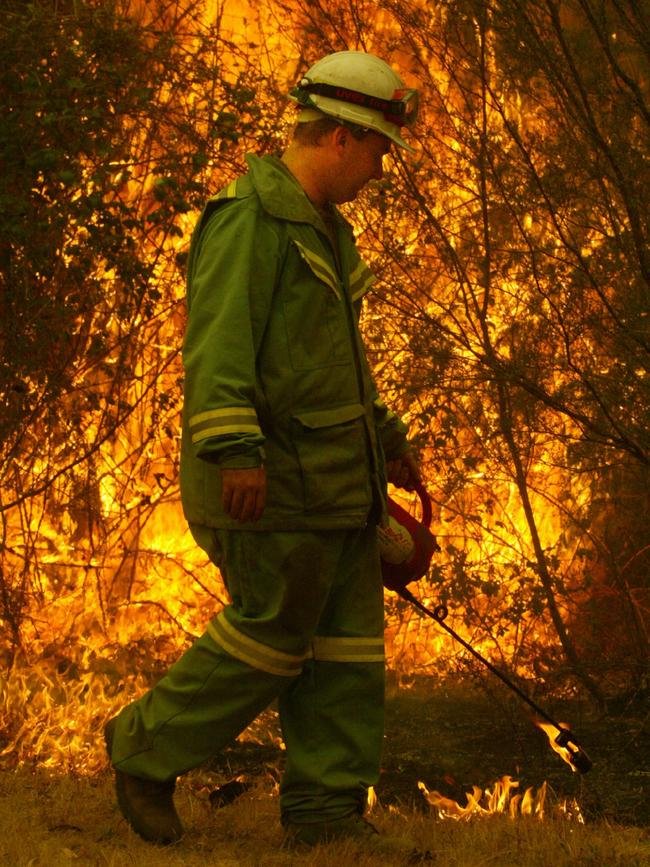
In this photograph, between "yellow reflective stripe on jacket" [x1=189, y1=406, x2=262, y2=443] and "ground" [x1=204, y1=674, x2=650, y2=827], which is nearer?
"yellow reflective stripe on jacket" [x1=189, y1=406, x2=262, y2=443]

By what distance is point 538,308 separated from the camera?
608cm

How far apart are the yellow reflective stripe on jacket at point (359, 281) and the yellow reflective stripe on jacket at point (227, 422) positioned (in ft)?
2.07

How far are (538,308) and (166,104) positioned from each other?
210 cm

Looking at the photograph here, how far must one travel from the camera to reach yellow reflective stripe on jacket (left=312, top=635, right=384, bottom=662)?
11.8 ft

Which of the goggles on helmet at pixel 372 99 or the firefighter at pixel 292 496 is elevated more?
the goggles on helmet at pixel 372 99

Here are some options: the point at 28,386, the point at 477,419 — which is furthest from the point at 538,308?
the point at 28,386

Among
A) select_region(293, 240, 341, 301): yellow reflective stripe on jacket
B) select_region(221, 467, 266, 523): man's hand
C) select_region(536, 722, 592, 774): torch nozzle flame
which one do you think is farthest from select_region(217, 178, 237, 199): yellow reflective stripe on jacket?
select_region(536, 722, 592, 774): torch nozzle flame

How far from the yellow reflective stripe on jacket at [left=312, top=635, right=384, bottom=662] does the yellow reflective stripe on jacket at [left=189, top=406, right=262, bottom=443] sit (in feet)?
2.27

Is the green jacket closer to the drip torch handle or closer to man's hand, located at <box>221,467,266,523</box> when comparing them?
man's hand, located at <box>221,467,266,523</box>

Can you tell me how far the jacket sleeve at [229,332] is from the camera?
324 cm

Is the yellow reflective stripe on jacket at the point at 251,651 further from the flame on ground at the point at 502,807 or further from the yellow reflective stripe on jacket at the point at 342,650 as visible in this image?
the flame on ground at the point at 502,807

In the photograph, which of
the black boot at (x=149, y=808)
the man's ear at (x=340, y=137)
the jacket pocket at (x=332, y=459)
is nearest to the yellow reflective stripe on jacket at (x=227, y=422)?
the jacket pocket at (x=332, y=459)

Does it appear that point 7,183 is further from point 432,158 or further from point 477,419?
point 477,419

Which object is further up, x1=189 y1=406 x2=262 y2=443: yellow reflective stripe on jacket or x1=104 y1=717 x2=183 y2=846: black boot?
x1=189 y1=406 x2=262 y2=443: yellow reflective stripe on jacket
